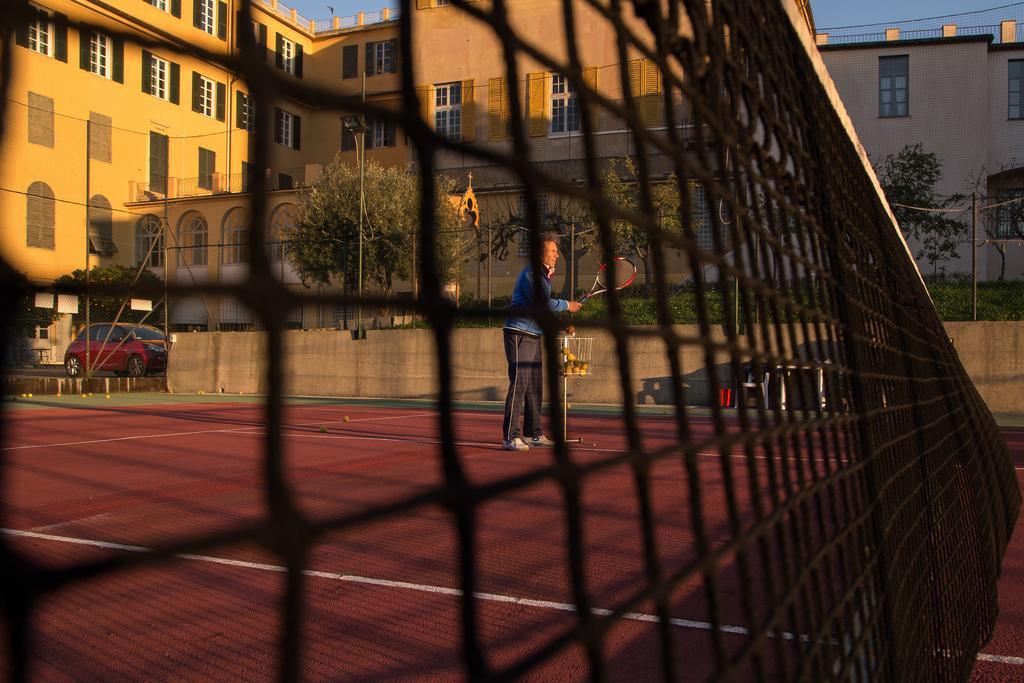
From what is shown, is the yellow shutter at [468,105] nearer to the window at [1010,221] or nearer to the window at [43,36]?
Result: the window at [43,36]

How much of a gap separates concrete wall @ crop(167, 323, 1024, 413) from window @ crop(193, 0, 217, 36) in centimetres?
1586

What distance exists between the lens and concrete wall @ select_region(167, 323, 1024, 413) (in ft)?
52.7

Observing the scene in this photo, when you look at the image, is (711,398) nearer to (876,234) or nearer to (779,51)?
(779,51)

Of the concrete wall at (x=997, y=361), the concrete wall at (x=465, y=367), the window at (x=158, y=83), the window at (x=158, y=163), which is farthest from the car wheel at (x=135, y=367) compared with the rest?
the window at (x=158, y=83)

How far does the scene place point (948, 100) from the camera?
30.5m

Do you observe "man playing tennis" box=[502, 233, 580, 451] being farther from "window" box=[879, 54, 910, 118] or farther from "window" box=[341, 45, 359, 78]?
"window" box=[879, 54, 910, 118]

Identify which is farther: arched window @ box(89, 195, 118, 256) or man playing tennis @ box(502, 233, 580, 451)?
man playing tennis @ box(502, 233, 580, 451)

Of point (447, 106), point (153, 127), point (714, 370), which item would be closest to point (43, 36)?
point (714, 370)

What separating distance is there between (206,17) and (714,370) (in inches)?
29.0

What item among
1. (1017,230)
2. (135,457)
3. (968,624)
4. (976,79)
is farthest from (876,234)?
(976,79)

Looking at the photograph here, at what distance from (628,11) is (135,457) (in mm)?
6774

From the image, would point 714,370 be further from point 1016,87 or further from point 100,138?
point 1016,87

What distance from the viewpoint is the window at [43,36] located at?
1.38 ft

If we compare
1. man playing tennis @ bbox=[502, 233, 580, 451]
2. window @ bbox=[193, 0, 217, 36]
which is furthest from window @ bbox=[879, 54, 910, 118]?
window @ bbox=[193, 0, 217, 36]
